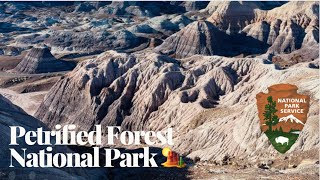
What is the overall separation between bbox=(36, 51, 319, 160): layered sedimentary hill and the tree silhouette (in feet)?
6.01

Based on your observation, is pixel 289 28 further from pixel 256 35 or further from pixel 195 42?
pixel 195 42

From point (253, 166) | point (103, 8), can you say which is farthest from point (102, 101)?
point (103, 8)

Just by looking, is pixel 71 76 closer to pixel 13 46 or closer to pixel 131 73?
pixel 131 73

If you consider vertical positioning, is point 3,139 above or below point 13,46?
above

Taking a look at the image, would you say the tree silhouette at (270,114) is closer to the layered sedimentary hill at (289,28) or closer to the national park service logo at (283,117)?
the national park service logo at (283,117)

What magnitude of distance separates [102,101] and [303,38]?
6022 cm

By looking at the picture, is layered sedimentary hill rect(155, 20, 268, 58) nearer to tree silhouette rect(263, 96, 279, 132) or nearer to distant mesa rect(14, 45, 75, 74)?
distant mesa rect(14, 45, 75, 74)

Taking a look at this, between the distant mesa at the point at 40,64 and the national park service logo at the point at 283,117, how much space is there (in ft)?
199

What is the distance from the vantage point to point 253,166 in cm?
3222

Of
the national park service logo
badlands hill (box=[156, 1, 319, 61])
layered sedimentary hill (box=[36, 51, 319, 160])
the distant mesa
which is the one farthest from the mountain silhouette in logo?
the distant mesa

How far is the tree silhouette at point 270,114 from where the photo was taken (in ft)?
102

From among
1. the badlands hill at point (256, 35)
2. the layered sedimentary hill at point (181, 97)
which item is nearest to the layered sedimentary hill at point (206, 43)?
the badlands hill at point (256, 35)

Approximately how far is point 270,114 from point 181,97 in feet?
58.9

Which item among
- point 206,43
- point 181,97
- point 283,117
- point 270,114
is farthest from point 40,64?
point 283,117
